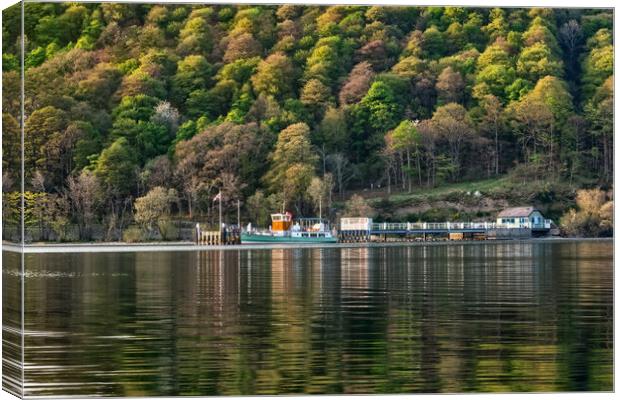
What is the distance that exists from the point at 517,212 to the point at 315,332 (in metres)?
33.7

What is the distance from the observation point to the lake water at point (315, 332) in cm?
1459

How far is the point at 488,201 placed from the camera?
167 ft

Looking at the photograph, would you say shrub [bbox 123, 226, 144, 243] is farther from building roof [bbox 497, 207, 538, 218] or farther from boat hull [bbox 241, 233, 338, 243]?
building roof [bbox 497, 207, 538, 218]

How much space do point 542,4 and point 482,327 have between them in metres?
3.77

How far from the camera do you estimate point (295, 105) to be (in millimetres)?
49750

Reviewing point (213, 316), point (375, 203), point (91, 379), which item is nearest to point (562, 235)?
point (375, 203)

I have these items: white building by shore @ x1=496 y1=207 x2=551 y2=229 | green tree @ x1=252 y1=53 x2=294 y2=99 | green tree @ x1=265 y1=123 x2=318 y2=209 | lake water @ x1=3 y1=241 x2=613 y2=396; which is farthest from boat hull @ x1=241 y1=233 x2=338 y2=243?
lake water @ x1=3 y1=241 x2=613 y2=396

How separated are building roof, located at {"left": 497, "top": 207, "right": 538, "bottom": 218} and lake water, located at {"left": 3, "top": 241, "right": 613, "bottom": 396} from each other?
1972cm

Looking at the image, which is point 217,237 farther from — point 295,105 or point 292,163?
point 295,105

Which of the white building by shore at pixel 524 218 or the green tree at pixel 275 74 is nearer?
the green tree at pixel 275 74

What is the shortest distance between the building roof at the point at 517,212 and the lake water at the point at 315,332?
19722mm

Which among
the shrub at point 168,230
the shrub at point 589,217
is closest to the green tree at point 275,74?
the shrub at point 168,230

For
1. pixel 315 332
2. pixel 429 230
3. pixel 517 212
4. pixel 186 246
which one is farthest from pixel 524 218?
pixel 315 332

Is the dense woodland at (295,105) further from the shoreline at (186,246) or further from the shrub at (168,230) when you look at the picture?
the shoreline at (186,246)
